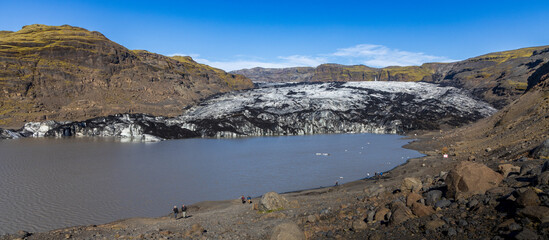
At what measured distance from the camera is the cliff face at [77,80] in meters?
109

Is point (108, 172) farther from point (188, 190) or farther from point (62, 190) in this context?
point (188, 190)

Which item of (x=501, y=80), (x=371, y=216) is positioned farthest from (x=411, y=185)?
(x=501, y=80)

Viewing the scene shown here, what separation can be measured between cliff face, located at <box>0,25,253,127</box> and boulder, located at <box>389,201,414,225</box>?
115 metres

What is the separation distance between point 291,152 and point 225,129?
3995 centimetres

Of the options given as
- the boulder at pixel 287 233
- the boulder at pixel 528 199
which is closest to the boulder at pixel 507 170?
the boulder at pixel 528 199

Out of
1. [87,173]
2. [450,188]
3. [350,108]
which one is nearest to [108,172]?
[87,173]

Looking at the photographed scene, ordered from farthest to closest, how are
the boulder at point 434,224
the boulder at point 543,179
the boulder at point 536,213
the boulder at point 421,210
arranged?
the boulder at point 421,210 → the boulder at point 543,179 → the boulder at point 434,224 → the boulder at point 536,213

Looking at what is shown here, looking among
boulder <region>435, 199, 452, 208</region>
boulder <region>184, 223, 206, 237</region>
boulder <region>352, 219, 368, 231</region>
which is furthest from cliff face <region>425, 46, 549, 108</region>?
boulder <region>184, 223, 206, 237</region>

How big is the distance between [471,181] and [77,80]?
13893 centimetres

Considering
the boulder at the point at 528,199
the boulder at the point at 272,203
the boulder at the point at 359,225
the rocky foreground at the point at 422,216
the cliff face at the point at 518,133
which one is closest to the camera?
the boulder at the point at 528,199

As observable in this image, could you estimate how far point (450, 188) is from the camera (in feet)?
37.9

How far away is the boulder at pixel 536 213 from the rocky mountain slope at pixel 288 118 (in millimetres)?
87494

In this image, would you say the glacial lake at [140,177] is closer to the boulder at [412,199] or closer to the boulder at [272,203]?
the boulder at [272,203]

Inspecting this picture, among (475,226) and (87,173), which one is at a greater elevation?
(475,226)
